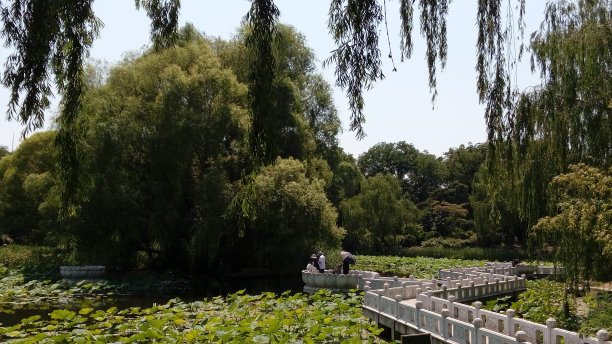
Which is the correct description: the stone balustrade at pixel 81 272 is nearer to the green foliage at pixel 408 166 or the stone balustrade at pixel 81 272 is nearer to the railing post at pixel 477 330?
the railing post at pixel 477 330

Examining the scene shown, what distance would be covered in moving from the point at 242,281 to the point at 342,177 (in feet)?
41.9

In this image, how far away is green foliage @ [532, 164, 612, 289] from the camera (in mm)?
6109

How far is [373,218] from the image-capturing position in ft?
92.4

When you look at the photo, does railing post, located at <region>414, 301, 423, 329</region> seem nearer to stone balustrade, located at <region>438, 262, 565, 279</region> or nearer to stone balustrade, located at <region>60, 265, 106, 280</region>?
stone balustrade, located at <region>438, 262, 565, 279</region>

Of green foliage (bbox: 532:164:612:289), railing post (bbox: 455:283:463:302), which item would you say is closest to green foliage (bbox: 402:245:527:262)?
railing post (bbox: 455:283:463:302)

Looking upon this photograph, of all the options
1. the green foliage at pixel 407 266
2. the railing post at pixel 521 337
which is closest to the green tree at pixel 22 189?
the green foliage at pixel 407 266

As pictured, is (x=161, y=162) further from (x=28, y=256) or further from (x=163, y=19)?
(x=163, y=19)

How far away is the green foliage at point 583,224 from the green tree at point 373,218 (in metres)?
20.4

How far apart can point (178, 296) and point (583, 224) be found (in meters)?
10.3

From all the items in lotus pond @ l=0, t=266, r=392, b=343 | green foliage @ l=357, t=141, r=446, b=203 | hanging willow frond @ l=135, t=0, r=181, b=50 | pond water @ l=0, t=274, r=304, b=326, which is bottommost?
pond water @ l=0, t=274, r=304, b=326

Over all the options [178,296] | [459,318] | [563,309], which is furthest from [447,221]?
[459,318]

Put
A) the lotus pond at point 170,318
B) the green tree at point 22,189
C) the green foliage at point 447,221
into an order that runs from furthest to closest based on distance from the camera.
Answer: the green foliage at point 447,221 → the green tree at point 22,189 → the lotus pond at point 170,318

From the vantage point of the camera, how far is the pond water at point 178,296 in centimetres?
1029

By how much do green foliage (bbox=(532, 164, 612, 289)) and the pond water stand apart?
17.4 feet
